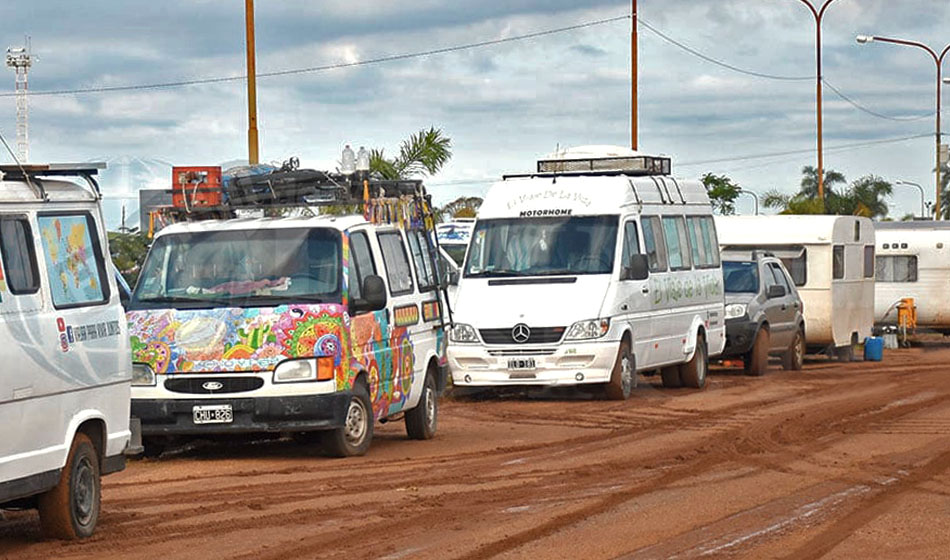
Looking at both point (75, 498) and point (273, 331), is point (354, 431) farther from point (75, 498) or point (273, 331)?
point (75, 498)

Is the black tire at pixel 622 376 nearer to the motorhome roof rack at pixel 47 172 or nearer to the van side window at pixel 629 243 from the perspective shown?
the van side window at pixel 629 243

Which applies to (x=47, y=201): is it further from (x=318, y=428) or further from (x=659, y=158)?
(x=659, y=158)

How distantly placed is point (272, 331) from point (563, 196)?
8933mm

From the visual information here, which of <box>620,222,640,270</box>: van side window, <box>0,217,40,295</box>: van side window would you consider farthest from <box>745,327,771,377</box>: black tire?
<box>0,217,40,295</box>: van side window

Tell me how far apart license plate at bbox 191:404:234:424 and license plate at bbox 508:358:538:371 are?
7456 mm

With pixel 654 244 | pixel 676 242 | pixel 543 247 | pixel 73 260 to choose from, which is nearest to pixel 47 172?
pixel 73 260

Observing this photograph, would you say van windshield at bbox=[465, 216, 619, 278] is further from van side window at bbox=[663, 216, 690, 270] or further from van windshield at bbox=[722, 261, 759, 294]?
van windshield at bbox=[722, 261, 759, 294]

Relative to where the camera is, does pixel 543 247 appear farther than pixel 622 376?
Yes

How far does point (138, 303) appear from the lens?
51.8 ft

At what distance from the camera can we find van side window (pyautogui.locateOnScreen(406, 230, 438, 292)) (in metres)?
17.6

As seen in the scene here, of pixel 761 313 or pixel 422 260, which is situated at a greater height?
pixel 422 260

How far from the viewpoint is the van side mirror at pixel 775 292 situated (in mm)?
29422

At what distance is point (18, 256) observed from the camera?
10.4 m

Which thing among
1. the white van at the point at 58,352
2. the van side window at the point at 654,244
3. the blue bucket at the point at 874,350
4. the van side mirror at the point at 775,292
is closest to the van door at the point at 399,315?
the white van at the point at 58,352
